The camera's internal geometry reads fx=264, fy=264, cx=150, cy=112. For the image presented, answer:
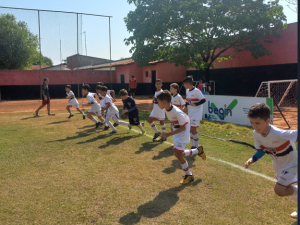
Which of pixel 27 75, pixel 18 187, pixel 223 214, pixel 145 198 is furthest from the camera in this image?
pixel 27 75

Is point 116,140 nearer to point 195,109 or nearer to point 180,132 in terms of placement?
point 195,109

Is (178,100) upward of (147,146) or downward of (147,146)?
upward

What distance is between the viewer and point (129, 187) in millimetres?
4473

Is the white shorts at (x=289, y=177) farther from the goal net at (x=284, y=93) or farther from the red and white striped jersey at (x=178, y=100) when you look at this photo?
the goal net at (x=284, y=93)

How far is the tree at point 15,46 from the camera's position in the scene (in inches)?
1050

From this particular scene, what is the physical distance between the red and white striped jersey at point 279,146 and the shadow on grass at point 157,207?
5.07 ft

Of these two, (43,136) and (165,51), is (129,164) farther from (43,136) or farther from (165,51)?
(165,51)

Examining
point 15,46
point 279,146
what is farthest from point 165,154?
point 15,46

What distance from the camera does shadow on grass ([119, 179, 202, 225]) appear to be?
Result: 347cm

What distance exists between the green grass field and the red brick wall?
15805 millimetres

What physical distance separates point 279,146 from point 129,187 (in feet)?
8.13

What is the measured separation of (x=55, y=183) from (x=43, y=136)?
14.8 ft

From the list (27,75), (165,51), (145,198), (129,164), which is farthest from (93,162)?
(27,75)

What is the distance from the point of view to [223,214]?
3520mm
